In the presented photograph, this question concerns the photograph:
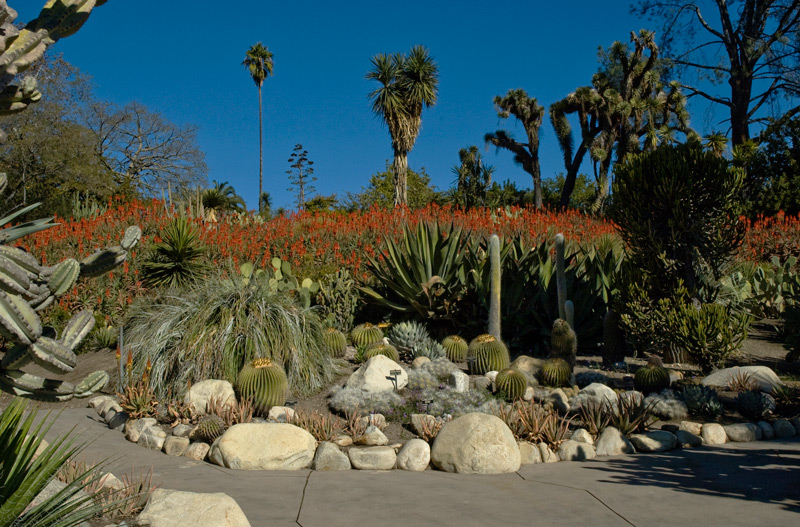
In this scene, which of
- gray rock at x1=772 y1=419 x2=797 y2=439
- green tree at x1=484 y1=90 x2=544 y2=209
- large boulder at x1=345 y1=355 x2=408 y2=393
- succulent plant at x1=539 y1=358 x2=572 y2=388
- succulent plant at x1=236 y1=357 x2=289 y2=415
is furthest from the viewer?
green tree at x1=484 y1=90 x2=544 y2=209

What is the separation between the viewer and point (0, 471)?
10.0 feet

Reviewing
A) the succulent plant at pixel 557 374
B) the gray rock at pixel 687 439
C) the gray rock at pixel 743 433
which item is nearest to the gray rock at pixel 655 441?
the gray rock at pixel 687 439

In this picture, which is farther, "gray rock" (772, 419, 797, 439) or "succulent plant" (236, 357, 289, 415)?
"succulent plant" (236, 357, 289, 415)

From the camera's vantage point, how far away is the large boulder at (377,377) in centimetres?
711

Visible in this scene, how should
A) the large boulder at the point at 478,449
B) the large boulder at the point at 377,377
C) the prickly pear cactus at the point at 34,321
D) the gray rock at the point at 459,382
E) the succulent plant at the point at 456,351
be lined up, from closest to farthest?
the prickly pear cactus at the point at 34,321, the large boulder at the point at 478,449, the gray rock at the point at 459,382, the large boulder at the point at 377,377, the succulent plant at the point at 456,351

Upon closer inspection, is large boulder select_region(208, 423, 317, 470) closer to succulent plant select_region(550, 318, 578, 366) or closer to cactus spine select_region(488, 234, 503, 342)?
succulent plant select_region(550, 318, 578, 366)

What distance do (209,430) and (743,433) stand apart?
4.82m

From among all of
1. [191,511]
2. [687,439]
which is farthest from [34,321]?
[687,439]

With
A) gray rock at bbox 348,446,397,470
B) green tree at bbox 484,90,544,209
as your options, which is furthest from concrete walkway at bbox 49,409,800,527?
green tree at bbox 484,90,544,209

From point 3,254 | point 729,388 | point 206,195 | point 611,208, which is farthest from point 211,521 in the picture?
point 206,195

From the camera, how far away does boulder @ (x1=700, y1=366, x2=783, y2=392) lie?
23.4 ft

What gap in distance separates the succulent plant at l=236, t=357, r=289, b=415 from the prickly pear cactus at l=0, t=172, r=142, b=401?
10.3 feet

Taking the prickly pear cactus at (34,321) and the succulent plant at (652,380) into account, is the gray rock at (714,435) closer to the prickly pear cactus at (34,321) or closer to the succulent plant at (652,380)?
the succulent plant at (652,380)

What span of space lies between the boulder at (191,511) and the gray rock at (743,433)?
4.54m
